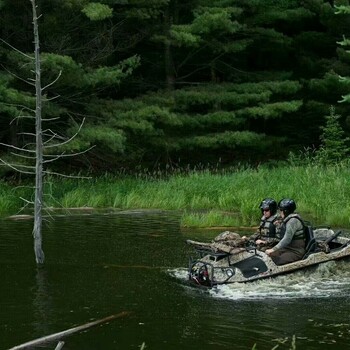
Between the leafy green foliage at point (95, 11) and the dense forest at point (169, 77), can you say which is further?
the dense forest at point (169, 77)

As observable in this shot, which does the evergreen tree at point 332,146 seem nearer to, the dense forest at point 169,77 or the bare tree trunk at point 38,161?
the dense forest at point 169,77

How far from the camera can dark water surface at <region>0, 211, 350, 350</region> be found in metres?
9.38

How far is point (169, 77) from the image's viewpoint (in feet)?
102

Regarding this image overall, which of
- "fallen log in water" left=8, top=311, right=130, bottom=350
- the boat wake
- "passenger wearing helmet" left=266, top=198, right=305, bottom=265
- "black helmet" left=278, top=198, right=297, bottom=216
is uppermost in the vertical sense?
"black helmet" left=278, top=198, right=297, bottom=216

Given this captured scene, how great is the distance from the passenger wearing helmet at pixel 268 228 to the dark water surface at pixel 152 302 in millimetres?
906

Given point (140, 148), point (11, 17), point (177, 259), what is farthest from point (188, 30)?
point (177, 259)

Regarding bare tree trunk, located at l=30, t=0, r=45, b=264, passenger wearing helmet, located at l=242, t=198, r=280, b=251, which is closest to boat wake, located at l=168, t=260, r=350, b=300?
passenger wearing helmet, located at l=242, t=198, r=280, b=251

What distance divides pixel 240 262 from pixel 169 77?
19551 mm

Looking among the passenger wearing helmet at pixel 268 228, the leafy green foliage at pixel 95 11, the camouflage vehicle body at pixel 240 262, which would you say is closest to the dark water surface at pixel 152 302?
the camouflage vehicle body at pixel 240 262

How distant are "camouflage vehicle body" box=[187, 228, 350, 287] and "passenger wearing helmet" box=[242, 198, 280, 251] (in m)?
0.42

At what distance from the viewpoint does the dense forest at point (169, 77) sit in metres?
24.3

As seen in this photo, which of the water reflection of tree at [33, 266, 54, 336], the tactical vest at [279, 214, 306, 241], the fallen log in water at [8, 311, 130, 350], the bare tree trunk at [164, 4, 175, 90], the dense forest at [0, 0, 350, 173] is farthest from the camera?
the bare tree trunk at [164, 4, 175, 90]

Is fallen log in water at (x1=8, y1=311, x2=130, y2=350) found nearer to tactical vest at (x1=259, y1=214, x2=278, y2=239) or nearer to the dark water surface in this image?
the dark water surface

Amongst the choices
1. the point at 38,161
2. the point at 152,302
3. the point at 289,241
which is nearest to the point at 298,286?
the point at 289,241
